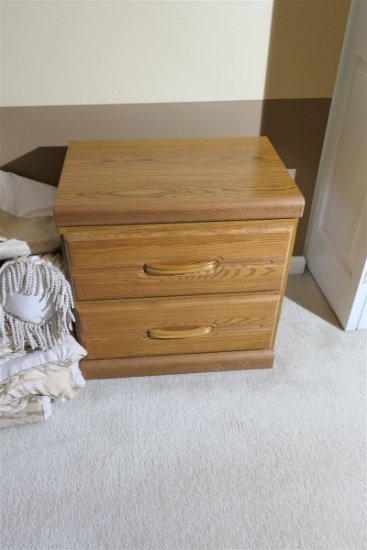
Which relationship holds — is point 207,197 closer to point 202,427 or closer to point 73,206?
point 73,206

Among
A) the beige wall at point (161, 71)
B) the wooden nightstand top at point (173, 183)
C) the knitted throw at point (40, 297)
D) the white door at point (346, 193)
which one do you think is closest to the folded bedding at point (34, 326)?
the knitted throw at point (40, 297)

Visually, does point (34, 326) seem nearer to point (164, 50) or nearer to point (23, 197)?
point (23, 197)

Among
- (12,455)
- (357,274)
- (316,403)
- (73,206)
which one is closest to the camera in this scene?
(73,206)

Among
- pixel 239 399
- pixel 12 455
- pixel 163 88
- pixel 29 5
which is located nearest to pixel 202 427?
pixel 239 399

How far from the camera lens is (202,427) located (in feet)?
4.36

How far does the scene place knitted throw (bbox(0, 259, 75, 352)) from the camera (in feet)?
3.82

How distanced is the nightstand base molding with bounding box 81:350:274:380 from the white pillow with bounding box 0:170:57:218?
0.48 metres

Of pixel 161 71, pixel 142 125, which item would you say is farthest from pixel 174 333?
pixel 161 71

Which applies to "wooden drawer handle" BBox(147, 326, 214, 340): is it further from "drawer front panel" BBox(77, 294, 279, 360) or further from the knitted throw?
the knitted throw

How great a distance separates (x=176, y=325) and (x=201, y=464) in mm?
379

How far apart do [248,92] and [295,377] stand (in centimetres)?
91

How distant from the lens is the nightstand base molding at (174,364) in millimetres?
1427

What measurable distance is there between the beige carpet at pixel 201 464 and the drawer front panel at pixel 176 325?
0.12 m

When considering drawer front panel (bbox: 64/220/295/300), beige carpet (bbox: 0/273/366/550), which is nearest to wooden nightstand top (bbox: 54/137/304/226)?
drawer front panel (bbox: 64/220/295/300)
